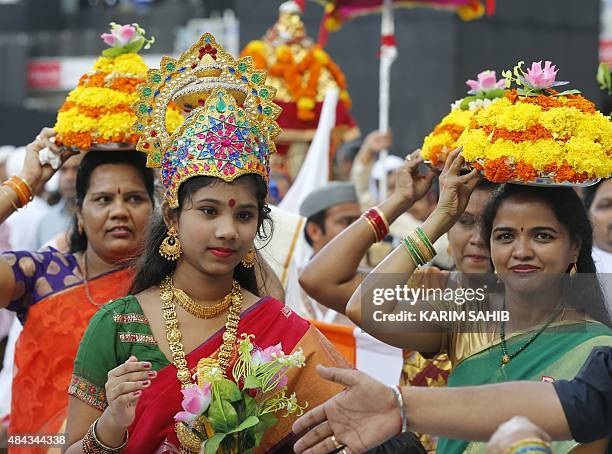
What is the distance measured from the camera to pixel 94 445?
3.13 metres

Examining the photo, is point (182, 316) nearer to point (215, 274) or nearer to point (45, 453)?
point (215, 274)

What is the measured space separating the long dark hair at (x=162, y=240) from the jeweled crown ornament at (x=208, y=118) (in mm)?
27

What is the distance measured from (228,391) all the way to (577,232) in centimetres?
118

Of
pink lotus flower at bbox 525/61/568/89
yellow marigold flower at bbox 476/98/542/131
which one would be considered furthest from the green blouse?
pink lotus flower at bbox 525/61/568/89

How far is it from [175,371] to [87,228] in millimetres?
1280

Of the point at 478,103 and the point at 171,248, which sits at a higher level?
the point at 478,103

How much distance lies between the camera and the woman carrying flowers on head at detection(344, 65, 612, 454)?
329 centimetres

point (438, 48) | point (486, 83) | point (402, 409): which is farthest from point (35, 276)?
point (438, 48)

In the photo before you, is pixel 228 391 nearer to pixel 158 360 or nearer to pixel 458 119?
pixel 158 360

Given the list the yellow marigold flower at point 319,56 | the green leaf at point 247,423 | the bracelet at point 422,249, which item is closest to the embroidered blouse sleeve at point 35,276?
the bracelet at point 422,249

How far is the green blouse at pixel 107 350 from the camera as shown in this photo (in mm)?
3260

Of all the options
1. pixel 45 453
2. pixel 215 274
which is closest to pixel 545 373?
pixel 215 274

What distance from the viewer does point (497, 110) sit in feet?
11.6

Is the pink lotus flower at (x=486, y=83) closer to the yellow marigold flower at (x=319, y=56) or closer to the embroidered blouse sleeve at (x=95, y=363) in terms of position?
the embroidered blouse sleeve at (x=95, y=363)
